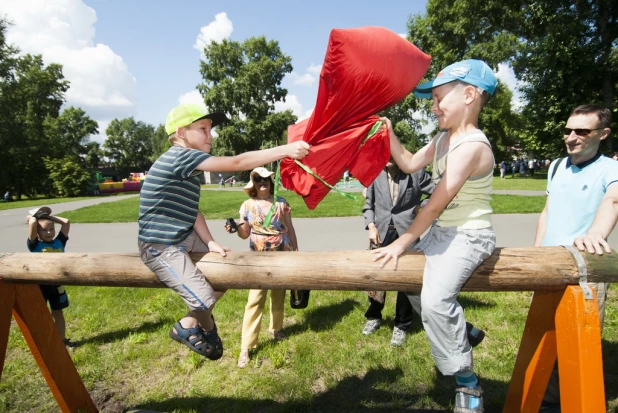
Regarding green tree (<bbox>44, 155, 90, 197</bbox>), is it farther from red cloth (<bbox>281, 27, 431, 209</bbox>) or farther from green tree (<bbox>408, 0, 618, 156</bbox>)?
red cloth (<bbox>281, 27, 431, 209</bbox>)

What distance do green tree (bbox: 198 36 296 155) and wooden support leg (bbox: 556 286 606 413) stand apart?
38.8 metres

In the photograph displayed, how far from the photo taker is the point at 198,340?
2.42m

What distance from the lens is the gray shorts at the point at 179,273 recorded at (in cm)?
227

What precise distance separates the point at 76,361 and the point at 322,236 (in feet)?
17.6

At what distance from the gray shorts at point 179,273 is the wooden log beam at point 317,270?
75 millimetres

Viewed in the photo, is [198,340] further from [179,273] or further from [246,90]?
[246,90]

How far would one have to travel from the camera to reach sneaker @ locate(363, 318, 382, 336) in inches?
158

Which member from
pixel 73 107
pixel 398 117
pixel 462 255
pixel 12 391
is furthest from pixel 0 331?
pixel 73 107

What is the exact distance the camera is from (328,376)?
333 cm

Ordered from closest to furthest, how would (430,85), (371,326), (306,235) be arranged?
(430,85) → (371,326) → (306,235)

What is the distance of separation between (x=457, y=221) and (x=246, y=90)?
41230 millimetres

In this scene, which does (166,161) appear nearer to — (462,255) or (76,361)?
(462,255)

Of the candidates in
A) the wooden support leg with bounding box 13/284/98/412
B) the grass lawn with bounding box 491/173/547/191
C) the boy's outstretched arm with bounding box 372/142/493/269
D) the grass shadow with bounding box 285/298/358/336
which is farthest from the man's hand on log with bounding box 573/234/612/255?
the grass lawn with bounding box 491/173/547/191

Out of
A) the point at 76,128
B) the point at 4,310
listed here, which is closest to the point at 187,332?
the point at 4,310
